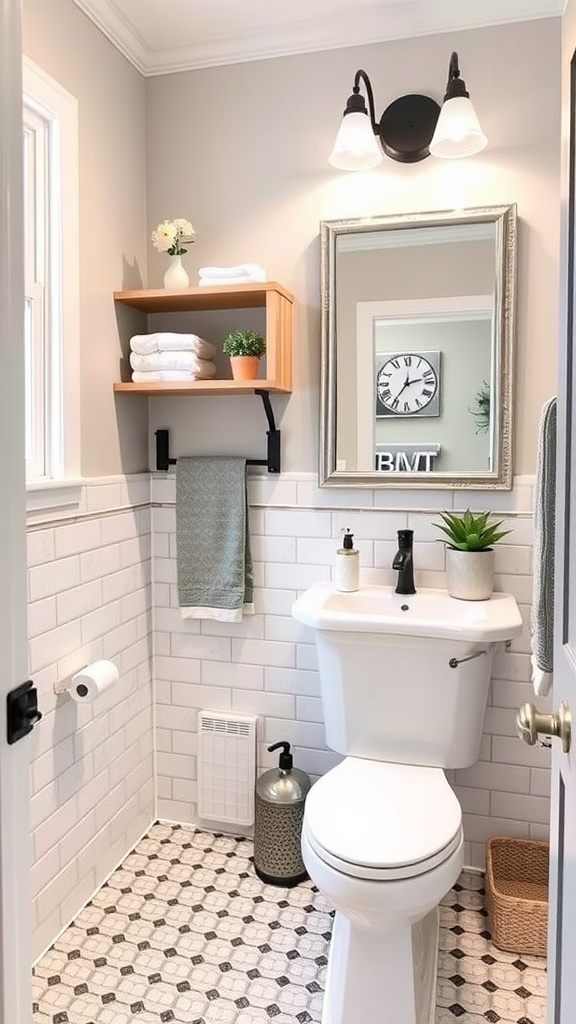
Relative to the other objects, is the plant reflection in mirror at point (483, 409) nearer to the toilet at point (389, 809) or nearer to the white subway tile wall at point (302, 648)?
the white subway tile wall at point (302, 648)

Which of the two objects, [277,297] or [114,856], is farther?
[114,856]

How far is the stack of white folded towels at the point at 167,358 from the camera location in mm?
2043

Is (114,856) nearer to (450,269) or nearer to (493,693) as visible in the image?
(493,693)

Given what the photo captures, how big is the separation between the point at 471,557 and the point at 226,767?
41.8 inches

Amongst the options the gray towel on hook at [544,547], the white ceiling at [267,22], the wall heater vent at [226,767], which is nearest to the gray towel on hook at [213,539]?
the wall heater vent at [226,767]

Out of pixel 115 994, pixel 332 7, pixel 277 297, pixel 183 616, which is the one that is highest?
pixel 332 7

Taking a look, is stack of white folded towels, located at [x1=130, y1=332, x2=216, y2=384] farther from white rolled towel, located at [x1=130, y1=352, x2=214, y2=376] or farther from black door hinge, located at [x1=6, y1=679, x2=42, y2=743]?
black door hinge, located at [x1=6, y1=679, x2=42, y2=743]

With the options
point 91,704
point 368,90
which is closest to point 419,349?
point 368,90

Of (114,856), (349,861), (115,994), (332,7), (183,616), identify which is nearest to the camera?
(349,861)

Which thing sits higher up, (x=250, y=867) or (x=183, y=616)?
(x=183, y=616)

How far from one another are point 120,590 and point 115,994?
1.04m

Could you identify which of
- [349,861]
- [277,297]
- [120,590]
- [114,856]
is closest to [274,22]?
[277,297]

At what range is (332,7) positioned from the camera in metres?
1.96

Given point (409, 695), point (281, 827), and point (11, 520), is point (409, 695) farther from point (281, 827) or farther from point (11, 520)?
point (11, 520)
